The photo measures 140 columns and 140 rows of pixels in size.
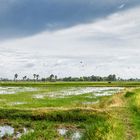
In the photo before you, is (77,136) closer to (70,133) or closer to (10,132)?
(70,133)

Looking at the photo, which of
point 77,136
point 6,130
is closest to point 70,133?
point 77,136

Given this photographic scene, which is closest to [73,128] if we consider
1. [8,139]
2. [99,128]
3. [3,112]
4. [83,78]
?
[99,128]

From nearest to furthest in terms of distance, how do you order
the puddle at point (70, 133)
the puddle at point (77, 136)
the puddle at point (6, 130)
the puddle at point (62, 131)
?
1. the puddle at point (77, 136)
2. the puddle at point (70, 133)
3. the puddle at point (6, 130)
4. the puddle at point (62, 131)

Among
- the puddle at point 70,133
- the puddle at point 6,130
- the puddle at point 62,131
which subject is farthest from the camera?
the puddle at point 62,131

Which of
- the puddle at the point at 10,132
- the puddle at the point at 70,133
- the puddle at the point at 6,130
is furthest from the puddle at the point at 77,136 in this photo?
the puddle at the point at 6,130

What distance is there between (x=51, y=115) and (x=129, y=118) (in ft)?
13.8

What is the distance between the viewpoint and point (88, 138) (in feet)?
43.3

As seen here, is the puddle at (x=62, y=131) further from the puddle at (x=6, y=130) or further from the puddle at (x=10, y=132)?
the puddle at (x=6, y=130)

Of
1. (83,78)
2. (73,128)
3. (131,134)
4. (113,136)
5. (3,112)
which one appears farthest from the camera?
(83,78)

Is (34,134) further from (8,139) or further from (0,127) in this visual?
(0,127)

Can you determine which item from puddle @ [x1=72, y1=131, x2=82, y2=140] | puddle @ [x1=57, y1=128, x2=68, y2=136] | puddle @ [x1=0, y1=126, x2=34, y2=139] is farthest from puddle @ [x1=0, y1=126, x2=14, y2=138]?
puddle @ [x1=72, y1=131, x2=82, y2=140]

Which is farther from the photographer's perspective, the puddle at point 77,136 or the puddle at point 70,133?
the puddle at point 70,133

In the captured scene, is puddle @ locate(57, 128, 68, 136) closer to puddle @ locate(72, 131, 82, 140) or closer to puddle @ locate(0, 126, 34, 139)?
puddle @ locate(72, 131, 82, 140)

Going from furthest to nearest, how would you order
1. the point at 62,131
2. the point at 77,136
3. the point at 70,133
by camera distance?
the point at 62,131
the point at 70,133
the point at 77,136
